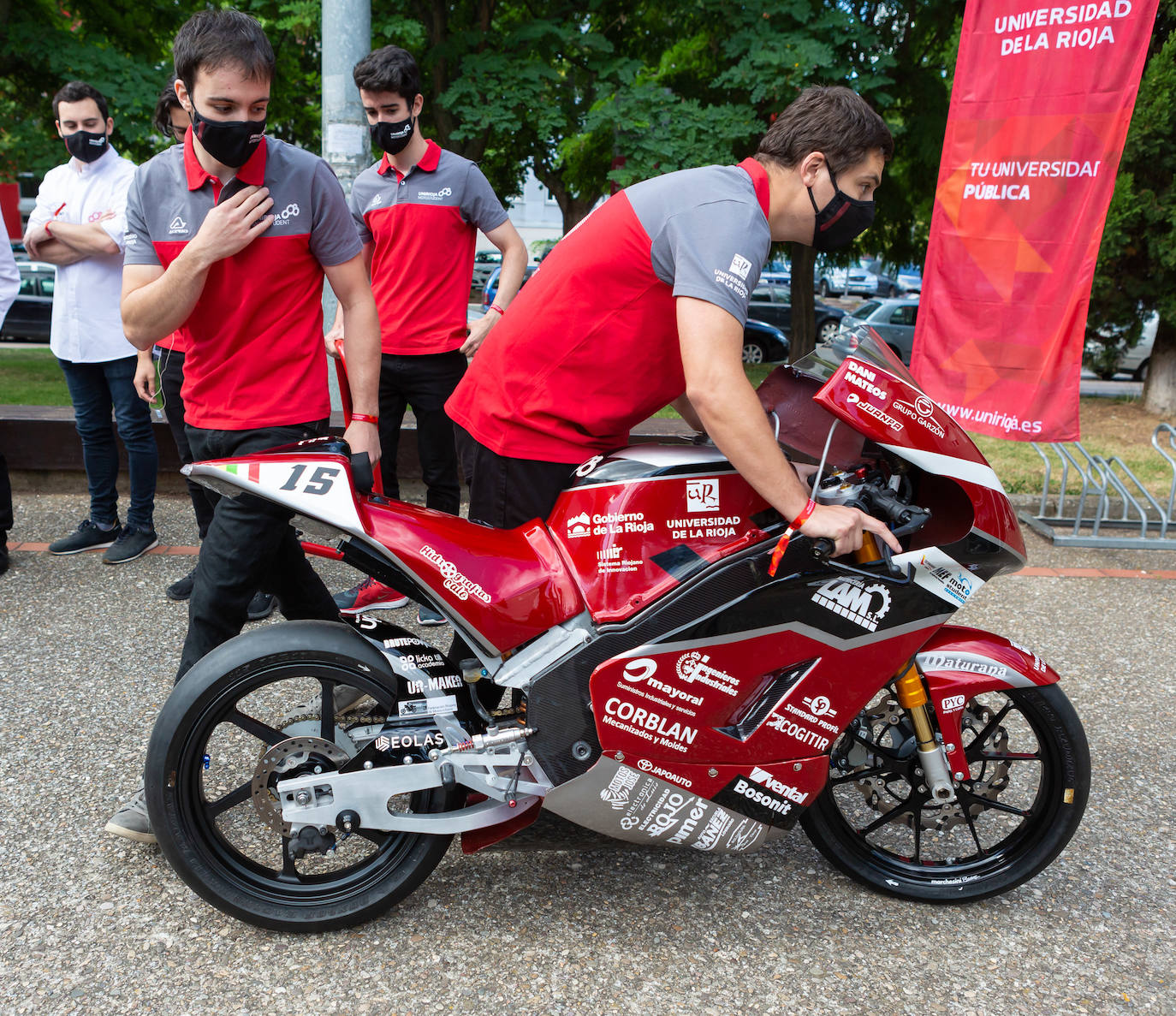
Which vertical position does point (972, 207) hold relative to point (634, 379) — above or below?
above

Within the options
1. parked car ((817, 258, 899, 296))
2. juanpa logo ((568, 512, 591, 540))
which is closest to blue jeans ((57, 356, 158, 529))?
juanpa logo ((568, 512, 591, 540))

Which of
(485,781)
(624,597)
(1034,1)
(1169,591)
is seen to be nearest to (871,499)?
(624,597)

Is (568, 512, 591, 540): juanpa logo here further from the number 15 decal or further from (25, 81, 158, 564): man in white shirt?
(25, 81, 158, 564): man in white shirt

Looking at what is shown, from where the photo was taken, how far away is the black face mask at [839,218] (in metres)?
2.38

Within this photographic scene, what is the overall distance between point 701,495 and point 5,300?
3.58 meters

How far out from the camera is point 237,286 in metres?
2.69

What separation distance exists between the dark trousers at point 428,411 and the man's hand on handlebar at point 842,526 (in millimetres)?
2533

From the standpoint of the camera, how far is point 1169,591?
17.1ft

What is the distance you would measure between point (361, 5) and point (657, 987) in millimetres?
6058

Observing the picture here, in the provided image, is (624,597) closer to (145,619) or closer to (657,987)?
(657,987)

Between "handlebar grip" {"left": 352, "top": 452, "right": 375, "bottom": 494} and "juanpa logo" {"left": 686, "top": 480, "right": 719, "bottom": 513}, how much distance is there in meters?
0.77

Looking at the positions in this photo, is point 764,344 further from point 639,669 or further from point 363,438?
point 639,669

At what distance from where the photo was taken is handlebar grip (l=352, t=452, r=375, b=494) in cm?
243

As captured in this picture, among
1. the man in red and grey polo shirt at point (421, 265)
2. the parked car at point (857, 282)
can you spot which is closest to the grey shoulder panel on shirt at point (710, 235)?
the man in red and grey polo shirt at point (421, 265)
